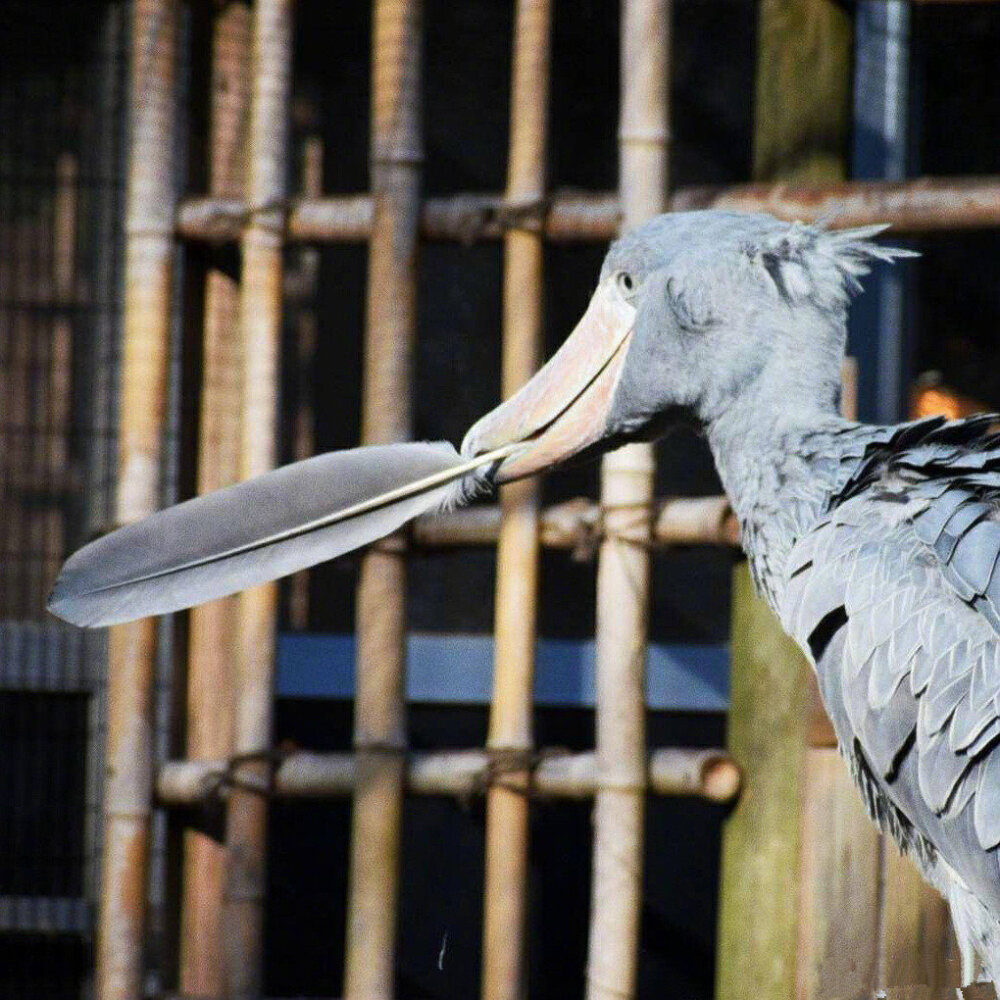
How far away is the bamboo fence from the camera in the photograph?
4.07m

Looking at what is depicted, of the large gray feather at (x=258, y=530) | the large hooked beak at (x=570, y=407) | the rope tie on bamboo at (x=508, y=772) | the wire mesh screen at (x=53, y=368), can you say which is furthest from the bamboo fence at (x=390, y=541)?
the wire mesh screen at (x=53, y=368)

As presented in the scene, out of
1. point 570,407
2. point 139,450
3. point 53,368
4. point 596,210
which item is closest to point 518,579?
point 596,210

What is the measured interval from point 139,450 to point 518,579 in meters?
0.86

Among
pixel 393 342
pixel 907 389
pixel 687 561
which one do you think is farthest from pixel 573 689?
pixel 393 342

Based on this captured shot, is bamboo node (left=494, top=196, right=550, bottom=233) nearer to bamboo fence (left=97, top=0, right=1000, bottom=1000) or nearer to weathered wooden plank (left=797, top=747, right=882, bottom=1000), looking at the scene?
bamboo fence (left=97, top=0, right=1000, bottom=1000)

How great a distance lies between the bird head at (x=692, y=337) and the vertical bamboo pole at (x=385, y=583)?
1007 mm

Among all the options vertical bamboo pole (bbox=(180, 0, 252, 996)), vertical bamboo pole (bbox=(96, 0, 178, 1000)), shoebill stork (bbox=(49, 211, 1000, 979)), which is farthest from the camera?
vertical bamboo pole (bbox=(180, 0, 252, 996))

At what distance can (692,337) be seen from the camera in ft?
10.3

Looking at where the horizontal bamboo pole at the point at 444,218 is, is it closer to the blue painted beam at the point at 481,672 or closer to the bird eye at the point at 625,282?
the bird eye at the point at 625,282

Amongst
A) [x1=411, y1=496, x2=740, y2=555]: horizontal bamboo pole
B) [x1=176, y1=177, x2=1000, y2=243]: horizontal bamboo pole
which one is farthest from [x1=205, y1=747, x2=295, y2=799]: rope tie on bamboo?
[x1=176, y1=177, x2=1000, y2=243]: horizontal bamboo pole

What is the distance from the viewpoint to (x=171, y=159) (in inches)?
175

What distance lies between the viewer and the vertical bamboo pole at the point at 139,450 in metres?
4.30

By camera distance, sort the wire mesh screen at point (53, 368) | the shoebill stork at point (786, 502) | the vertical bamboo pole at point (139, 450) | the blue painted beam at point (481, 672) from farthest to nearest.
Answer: the wire mesh screen at point (53, 368) < the blue painted beam at point (481, 672) < the vertical bamboo pole at point (139, 450) < the shoebill stork at point (786, 502)

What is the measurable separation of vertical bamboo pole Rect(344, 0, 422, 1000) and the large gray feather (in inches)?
40.4
